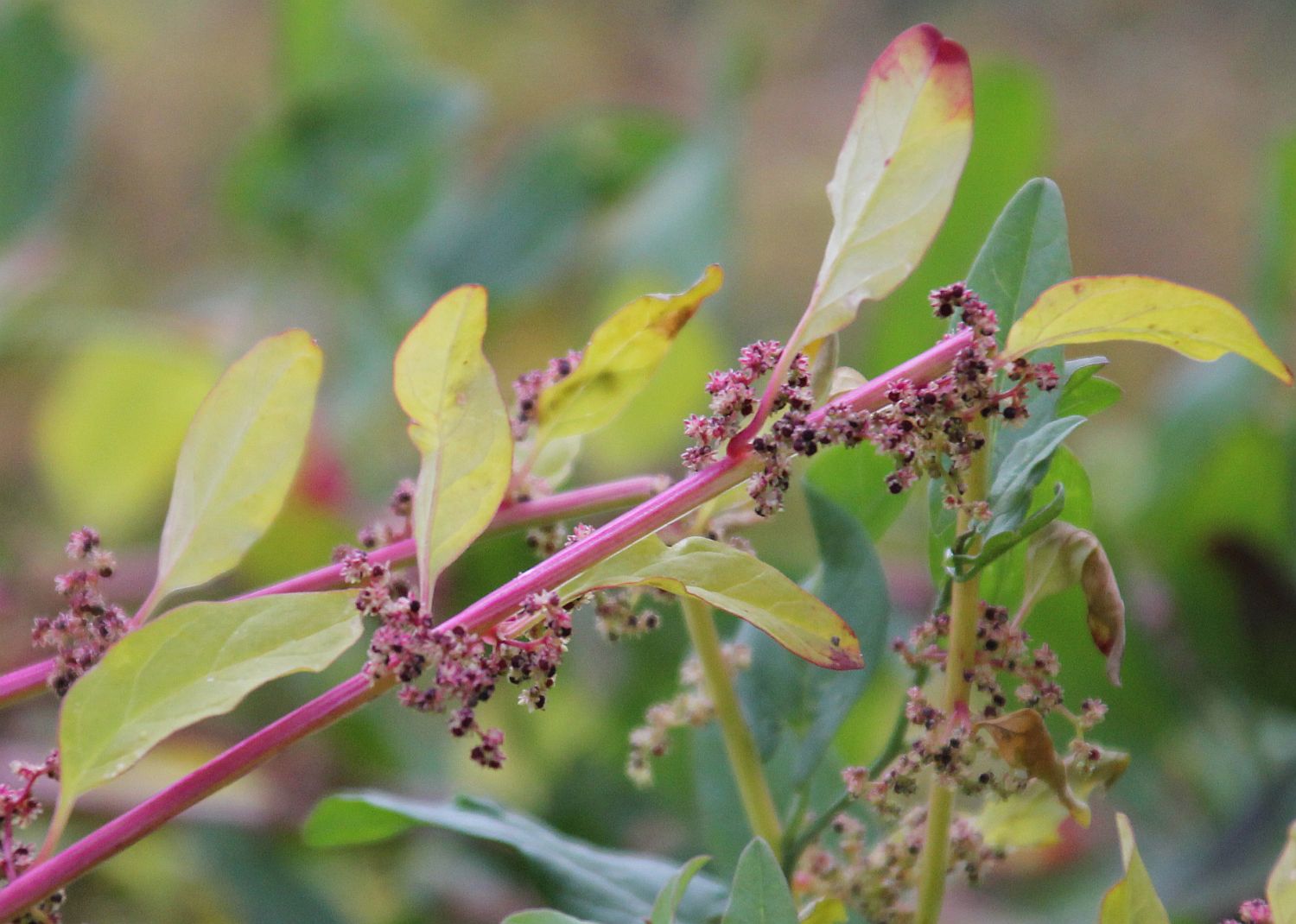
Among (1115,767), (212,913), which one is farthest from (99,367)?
(1115,767)

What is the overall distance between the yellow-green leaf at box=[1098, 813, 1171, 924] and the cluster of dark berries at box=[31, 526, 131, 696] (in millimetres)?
190

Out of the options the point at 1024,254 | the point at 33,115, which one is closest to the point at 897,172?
the point at 1024,254

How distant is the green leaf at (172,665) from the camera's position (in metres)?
0.22

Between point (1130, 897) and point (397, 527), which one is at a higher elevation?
point (397, 527)

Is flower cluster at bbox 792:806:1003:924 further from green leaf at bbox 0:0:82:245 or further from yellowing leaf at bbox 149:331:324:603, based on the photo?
green leaf at bbox 0:0:82:245

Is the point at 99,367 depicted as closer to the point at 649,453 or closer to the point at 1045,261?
the point at 649,453

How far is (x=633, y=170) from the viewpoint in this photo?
36.1 inches

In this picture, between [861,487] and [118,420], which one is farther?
[118,420]

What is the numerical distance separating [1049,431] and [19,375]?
143 cm

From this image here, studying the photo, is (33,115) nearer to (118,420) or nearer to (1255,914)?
(118,420)

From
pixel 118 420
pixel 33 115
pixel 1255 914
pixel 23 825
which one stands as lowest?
pixel 1255 914

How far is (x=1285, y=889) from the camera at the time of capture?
0.24 m

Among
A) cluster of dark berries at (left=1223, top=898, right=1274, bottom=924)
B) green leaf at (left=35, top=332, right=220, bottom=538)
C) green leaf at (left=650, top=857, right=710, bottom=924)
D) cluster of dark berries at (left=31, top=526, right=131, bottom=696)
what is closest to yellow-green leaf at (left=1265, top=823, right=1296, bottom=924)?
cluster of dark berries at (left=1223, top=898, right=1274, bottom=924)

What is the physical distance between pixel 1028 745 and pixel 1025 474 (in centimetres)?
5
